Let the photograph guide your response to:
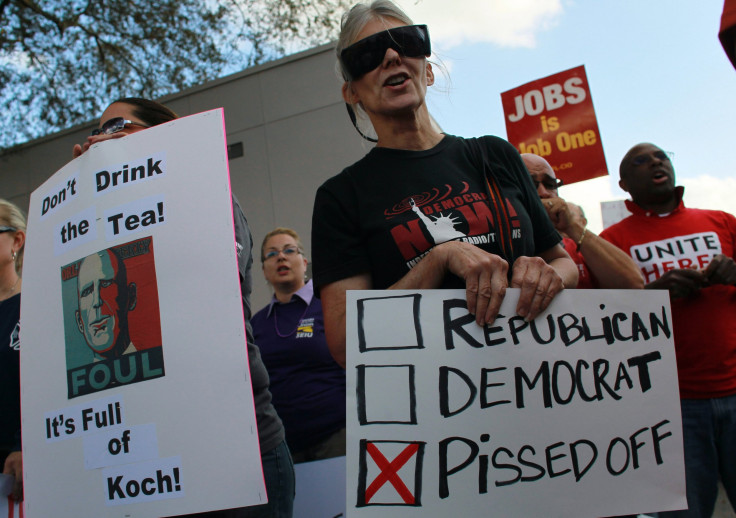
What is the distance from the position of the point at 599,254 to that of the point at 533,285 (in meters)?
1.31

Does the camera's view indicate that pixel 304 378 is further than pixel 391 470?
Yes

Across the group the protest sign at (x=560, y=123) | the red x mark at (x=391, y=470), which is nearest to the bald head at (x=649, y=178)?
the protest sign at (x=560, y=123)

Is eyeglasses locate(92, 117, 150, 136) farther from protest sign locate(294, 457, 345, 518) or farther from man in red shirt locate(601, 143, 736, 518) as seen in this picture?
man in red shirt locate(601, 143, 736, 518)

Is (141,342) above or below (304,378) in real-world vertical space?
above

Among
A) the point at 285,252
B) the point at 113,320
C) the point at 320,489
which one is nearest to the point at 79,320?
the point at 113,320

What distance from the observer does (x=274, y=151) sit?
8930 millimetres

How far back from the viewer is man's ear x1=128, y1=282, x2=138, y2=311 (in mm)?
1302

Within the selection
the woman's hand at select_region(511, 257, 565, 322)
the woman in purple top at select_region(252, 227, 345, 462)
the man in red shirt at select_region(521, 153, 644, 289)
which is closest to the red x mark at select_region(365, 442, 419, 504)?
the woman's hand at select_region(511, 257, 565, 322)

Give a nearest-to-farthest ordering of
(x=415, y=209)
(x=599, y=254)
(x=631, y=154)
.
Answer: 1. (x=415, y=209)
2. (x=599, y=254)
3. (x=631, y=154)

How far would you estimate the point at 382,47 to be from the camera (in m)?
1.50

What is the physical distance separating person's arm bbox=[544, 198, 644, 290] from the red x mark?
1511 millimetres

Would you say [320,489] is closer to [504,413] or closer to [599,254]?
[599,254]

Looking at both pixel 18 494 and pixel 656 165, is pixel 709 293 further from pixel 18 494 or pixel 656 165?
pixel 18 494

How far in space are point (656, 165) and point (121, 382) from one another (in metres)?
2.88
